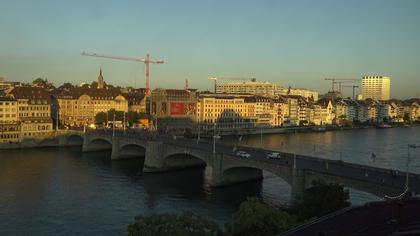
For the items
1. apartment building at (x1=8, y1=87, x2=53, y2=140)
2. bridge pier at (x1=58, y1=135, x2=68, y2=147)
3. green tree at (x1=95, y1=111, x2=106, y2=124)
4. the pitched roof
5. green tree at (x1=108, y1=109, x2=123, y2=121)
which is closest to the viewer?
bridge pier at (x1=58, y1=135, x2=68, y2=147)

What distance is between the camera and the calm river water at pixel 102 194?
112 feet

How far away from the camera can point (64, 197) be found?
137 ft

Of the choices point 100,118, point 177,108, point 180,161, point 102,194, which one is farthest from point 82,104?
point 102,194

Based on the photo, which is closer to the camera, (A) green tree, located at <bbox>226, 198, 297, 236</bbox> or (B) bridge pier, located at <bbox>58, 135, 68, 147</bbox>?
(A) green tree, located at <bbox>226, 198, 297, 236</bbox>

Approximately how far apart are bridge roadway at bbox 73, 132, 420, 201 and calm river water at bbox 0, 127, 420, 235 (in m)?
1.45

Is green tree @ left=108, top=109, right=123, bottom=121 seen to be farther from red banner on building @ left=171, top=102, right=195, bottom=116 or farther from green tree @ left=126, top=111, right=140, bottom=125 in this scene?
red banner on building @ left=171, top=102, right=195, bottom=116

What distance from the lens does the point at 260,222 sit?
819 inches

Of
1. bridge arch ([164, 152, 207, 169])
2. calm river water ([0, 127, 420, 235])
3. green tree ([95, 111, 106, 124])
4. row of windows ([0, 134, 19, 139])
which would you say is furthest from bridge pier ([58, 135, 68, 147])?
bridge arch ([164, 152, 207, 169])

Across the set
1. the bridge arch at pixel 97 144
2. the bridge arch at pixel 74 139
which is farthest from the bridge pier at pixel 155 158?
the bridge arch at pixel 74 139

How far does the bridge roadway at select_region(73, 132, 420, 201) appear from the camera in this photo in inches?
1249

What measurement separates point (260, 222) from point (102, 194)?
80.8ft

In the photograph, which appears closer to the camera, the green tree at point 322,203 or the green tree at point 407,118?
the green tree at point 322,203

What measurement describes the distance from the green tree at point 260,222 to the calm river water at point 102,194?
13.0m

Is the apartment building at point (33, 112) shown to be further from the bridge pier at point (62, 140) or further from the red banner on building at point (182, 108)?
the red banner on building at point (182, 108)
